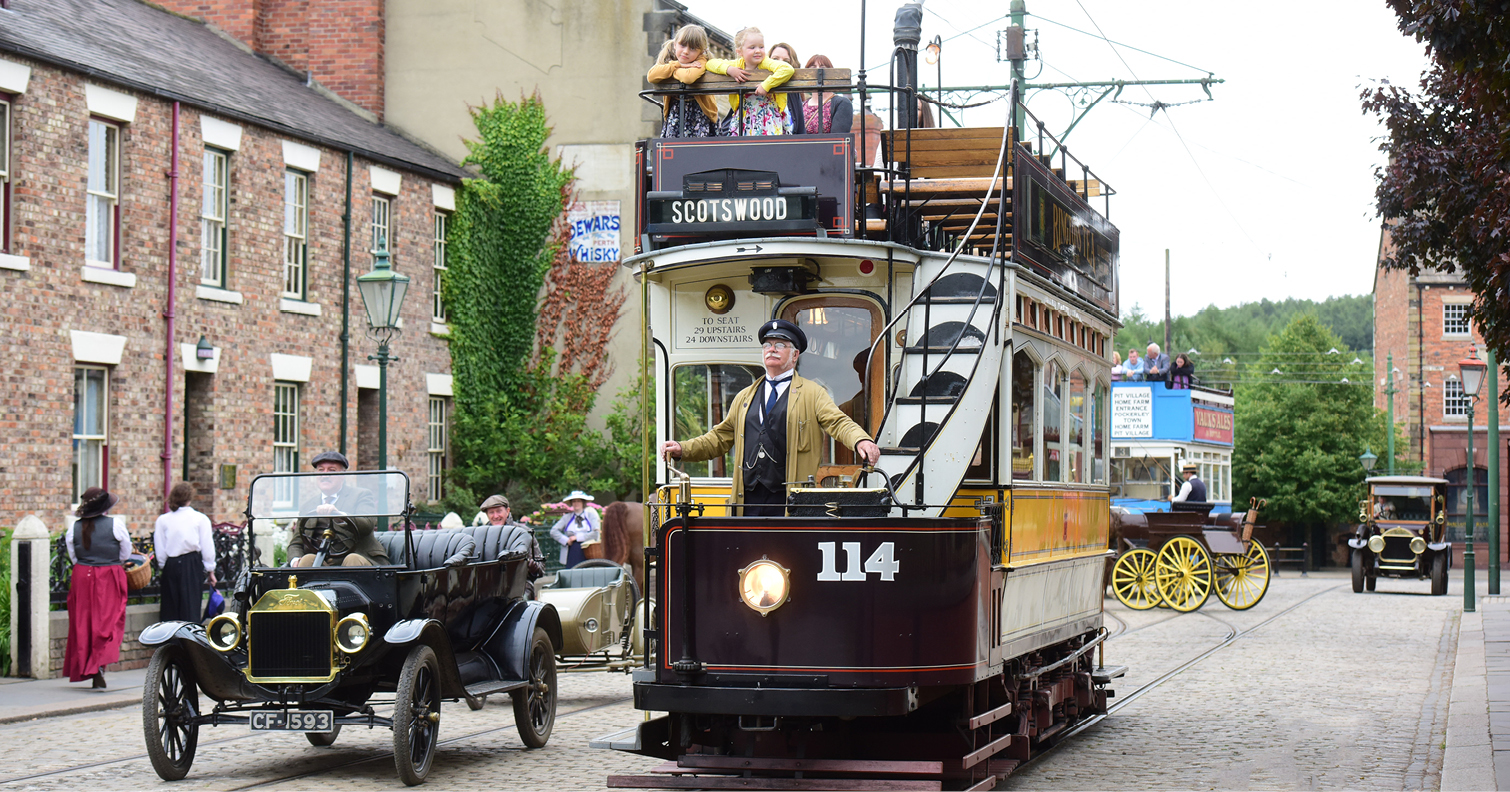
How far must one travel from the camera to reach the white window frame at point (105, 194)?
21.3 meters

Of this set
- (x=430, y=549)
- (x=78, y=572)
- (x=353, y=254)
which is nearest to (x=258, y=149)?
(x=353, y=254)

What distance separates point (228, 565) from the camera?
1855cm

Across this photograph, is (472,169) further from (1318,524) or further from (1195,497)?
(1318,524)

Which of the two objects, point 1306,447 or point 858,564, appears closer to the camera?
point 858,564

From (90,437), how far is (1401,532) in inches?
912

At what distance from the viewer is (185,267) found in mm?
22766

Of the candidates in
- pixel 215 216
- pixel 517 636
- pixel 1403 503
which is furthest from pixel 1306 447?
pixel 517 636

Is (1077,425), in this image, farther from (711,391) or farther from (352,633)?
(352,633)

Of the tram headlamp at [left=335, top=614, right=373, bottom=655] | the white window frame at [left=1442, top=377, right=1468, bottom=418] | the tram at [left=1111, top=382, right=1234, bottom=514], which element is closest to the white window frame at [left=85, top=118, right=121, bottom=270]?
the tram headlamp at [left=335, top=614, right=373, bottom=655]

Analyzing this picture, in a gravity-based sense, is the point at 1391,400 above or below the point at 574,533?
above

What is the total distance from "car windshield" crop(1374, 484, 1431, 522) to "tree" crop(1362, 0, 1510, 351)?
15.0m

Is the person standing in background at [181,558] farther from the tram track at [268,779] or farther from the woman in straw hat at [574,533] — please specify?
the woman in straw hat at [574,533]

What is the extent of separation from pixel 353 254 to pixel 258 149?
2.68m

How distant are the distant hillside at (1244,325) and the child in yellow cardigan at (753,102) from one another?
274 ft
